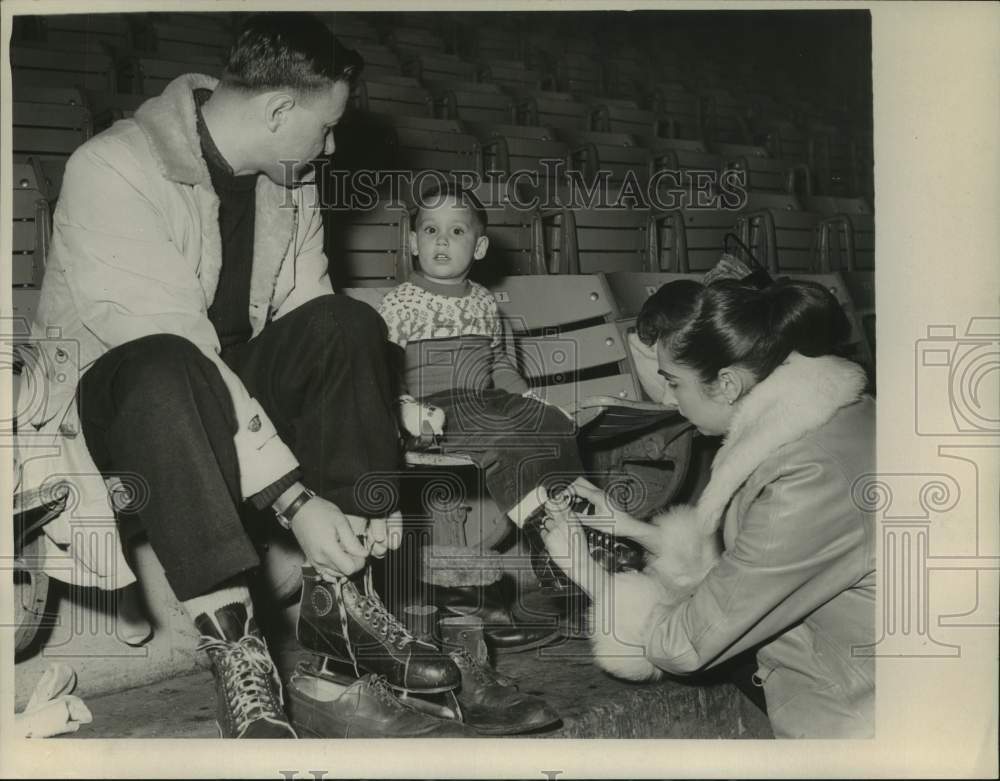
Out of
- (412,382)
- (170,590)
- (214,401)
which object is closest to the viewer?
(214,401)

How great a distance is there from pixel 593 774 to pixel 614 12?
4.70ft

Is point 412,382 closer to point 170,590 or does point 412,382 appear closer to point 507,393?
point 507,393

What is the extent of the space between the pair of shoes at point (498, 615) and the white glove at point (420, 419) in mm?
289

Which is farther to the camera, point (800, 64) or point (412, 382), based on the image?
point (800, 64)

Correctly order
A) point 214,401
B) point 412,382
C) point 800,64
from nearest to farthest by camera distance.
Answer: point 214,401 < point 412,382 < point 800,64

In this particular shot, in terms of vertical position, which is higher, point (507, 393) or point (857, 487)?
point (507, 393)

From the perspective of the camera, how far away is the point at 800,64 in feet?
6.07

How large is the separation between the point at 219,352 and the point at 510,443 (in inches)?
21.2

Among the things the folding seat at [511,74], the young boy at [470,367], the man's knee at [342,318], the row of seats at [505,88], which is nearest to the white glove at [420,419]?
the young boy at [470,367]

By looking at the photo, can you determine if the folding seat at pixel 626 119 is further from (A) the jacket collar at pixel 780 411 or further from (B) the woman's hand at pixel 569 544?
(B) the woman's hand at pixel 569 544

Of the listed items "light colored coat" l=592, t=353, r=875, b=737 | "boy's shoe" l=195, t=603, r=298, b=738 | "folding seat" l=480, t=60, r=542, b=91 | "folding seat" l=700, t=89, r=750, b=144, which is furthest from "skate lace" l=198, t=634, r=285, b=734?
"folding seat" l=480, t=60, r=542, b=91

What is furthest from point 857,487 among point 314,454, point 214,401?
point 214,401

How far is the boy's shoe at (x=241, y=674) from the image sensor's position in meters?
1.37

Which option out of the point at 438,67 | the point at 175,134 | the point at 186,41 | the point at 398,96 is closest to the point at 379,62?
the point at 398,96
